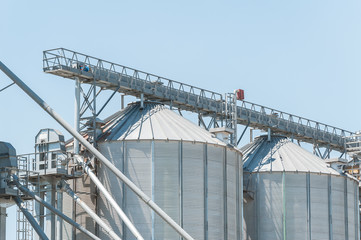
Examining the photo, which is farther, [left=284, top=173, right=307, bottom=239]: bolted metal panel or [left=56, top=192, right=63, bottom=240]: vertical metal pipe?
[left=284, top=173, right=307, bottom=239]: bolted metal panel

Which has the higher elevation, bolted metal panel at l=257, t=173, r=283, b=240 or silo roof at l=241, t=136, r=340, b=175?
silo roof at l=241, t=136, r=340, b=175

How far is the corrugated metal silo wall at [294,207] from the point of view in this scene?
74.1 m

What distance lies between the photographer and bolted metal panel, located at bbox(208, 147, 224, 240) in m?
63.8

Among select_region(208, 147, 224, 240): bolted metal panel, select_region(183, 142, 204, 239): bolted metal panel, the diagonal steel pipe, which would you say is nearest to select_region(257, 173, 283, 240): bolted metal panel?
select_region(208, 147, 224, 240): bolted metal panel

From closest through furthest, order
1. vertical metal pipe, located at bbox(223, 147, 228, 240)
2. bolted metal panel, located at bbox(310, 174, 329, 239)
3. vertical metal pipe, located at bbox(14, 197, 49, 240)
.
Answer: vertical metal pipe, located at bbox(14, 197, 49, 240), vertical metal pipe, located at bbox(223, 147, 228, 240), bolted metal panel, located at bbox(310, 174, 329, 239)

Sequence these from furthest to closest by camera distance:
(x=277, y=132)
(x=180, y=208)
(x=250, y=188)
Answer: (x=277, y=132)
(x=250, y=188)
(x=180, y=208)

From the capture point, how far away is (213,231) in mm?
63750

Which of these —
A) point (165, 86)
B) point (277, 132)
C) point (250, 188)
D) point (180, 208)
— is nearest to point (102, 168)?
point (180, 208)

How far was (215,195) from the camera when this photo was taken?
211 ft

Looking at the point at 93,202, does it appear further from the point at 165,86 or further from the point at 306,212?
the point at 306,212

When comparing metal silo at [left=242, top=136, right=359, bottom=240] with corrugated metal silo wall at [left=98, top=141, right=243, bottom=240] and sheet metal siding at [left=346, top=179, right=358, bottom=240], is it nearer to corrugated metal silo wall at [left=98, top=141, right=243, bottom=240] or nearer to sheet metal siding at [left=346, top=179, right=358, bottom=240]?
sheet metal siding at [left=346, top=179, right=358, bottom=240]

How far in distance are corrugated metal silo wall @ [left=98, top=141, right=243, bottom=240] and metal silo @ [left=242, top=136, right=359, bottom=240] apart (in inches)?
421

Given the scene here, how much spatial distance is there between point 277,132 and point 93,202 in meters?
25.2

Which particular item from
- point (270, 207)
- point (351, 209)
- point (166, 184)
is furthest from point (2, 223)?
point (351, 209)
